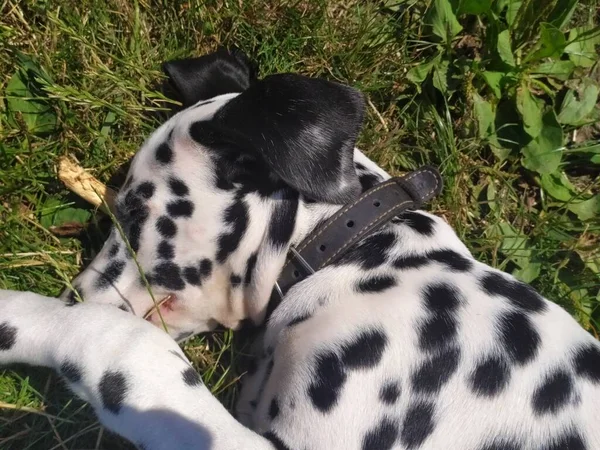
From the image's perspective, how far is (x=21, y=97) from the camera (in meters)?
4.09

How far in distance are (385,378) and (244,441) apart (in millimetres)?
642

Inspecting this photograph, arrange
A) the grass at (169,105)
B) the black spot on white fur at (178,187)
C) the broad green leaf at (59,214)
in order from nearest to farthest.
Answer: the black spot on white fur at (178,187), the grass at (169,105), the broad green leaf at (59,214)

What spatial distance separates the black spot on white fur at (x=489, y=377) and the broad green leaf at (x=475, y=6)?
2538mm

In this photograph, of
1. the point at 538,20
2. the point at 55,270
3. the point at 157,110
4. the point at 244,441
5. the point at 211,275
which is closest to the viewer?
the point at 244,441

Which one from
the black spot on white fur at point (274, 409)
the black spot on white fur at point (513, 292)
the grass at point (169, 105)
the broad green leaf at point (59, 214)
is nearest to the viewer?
the black spot on white fur at point (274, 409)

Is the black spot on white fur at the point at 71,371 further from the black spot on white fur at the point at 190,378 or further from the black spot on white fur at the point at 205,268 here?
the black spot on white fur at the point at 205,268

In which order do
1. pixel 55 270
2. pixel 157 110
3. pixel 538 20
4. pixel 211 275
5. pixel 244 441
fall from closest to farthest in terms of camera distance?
pixel 244 441, pixel 211 275, pixel 55 270, pixel 157 110, pixel 538 20

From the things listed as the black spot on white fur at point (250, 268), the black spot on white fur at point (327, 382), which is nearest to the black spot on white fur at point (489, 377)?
the black spot on white fur at point (327, 382)

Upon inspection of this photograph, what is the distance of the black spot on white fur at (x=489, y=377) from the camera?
2887 millimetres

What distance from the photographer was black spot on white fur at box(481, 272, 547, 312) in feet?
10.1

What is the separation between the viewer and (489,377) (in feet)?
9.51

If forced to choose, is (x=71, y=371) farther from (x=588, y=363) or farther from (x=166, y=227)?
(x=588, y=363)

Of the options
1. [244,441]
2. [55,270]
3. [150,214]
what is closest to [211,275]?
[150,214]

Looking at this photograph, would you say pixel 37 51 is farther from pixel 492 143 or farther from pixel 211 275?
pixel 492 143
